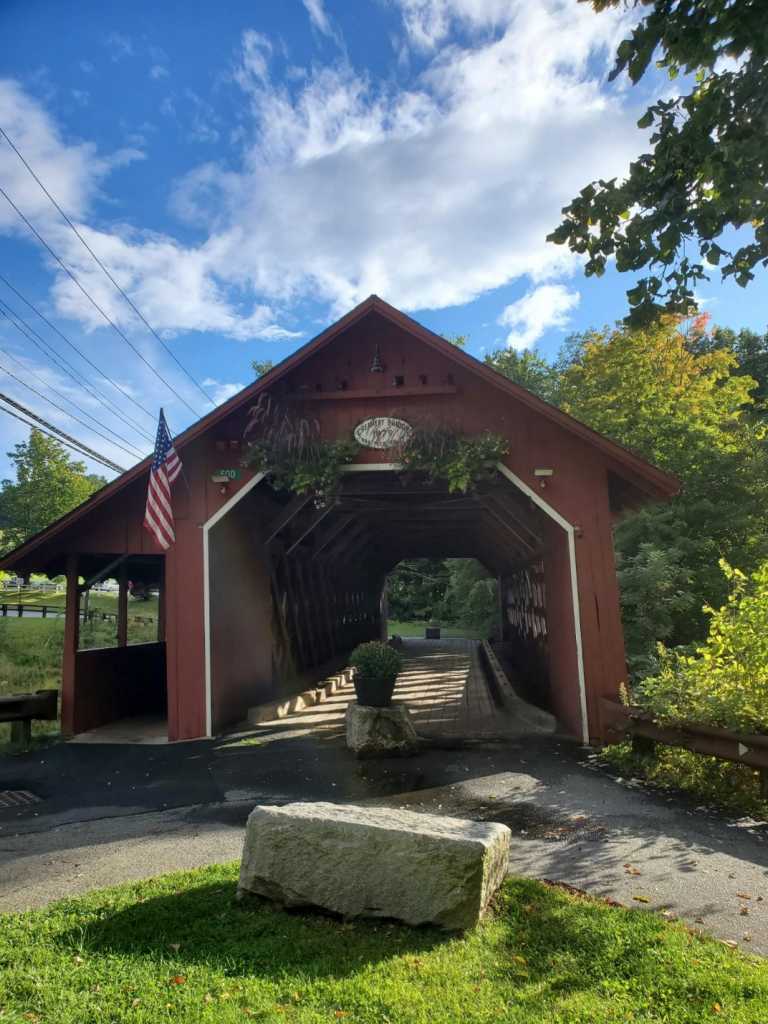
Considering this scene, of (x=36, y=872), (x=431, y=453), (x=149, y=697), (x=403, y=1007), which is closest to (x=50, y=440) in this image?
(x=149, y=697)

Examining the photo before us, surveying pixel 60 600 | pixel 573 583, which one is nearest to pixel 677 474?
pixel 573 583

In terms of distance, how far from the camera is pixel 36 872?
4.52 m

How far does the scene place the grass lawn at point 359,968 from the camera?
2645 millimetres

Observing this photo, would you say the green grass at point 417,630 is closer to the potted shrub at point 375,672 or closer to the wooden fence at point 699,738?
the potted shrub at point 375,672

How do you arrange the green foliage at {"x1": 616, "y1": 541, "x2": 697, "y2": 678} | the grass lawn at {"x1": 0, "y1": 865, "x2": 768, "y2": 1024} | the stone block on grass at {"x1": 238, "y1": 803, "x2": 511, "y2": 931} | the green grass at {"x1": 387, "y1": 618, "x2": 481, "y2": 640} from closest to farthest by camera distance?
the grass lawn at {"x1": 0, "y1": 865, "x2": 768, "y2": 1024}, the stone block on grass at {"x1": 238, "y1": 803, "x2": 511, "y2": 931}, the green foliage at {"x1": 616, "y1": 541, "x2": 697, "y2": 678}, the green grass at {"x1": 387, "y1": 618, "x2": 481, "y2": 640}

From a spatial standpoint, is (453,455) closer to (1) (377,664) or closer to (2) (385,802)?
(1) (377,664)

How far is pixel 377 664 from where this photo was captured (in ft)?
25.5

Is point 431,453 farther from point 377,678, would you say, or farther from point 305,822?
point 305,822

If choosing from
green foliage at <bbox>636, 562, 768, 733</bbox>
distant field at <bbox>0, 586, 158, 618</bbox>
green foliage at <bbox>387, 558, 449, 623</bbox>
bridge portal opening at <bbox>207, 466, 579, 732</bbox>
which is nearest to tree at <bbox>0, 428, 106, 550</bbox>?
distant field at <bbox>0, 586, 158, 618</bbox>

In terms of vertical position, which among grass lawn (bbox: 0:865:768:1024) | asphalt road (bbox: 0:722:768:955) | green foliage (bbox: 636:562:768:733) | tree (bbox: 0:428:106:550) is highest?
Answer: tree (bbox: 0:428:106:550)

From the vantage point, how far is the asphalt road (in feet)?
13.3

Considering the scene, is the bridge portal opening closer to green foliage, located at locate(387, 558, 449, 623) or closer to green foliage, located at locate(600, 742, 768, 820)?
green foliage, located at locate(600, 742, 768, 820)

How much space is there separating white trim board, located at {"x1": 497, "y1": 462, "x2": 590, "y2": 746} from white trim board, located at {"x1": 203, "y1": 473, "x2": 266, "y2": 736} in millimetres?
3688

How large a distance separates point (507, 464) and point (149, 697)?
839 cm
